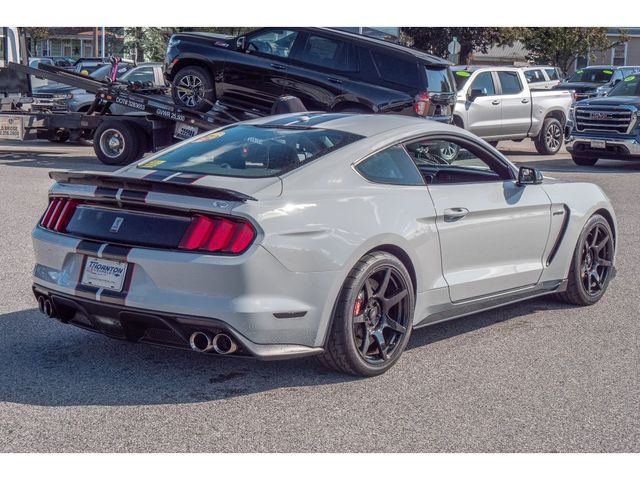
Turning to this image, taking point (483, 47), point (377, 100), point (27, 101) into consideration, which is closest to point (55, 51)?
point (483, 47)

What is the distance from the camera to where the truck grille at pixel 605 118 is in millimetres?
19875

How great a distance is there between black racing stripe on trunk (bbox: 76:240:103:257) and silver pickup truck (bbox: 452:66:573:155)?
15310mm

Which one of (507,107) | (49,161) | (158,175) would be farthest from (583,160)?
(158,175)

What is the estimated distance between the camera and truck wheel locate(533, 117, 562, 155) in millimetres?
23328

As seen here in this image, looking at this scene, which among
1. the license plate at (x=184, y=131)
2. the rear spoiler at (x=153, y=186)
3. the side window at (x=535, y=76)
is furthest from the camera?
the side window at (x=535, y=76)

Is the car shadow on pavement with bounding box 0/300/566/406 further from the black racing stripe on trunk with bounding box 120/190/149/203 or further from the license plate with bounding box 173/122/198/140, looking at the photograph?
the license plate with bounding box 173/122/198/140

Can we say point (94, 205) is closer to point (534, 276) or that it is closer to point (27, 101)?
point (534, 276)

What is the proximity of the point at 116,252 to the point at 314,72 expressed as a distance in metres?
11.7

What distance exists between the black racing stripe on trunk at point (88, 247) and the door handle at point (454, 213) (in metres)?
2.08

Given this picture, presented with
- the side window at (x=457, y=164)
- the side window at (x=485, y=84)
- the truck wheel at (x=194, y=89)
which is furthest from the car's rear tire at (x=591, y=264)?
the side window at (x=485, y=84)

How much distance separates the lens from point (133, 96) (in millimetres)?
17891

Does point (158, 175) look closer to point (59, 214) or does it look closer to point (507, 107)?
point (59, 214)

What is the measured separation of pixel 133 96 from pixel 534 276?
39.7ft

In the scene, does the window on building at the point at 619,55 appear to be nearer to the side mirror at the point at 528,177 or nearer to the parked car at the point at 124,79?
the parked car at the point at 124,79
